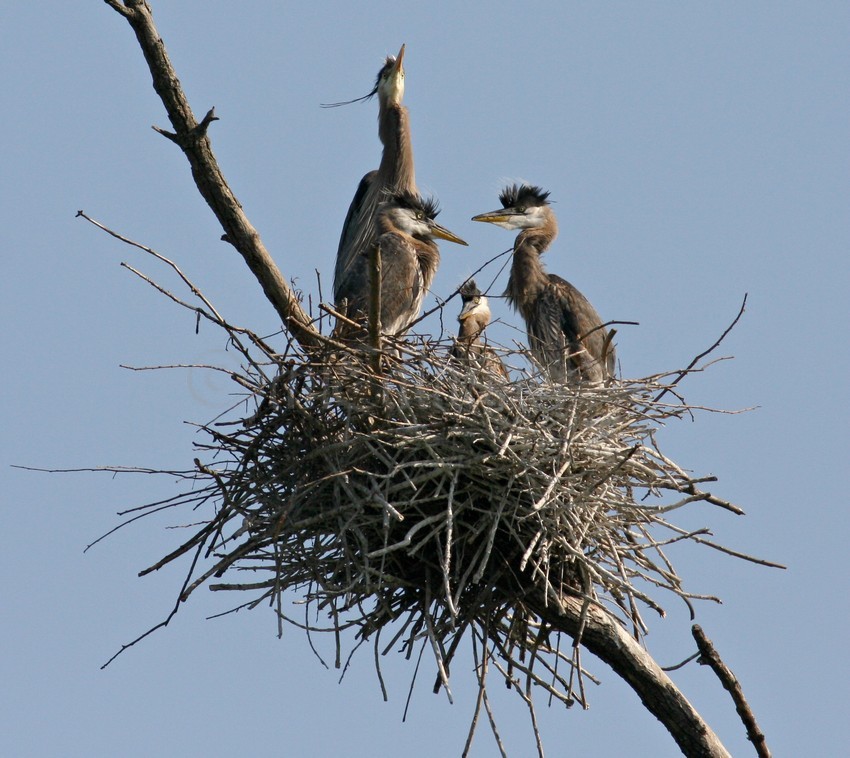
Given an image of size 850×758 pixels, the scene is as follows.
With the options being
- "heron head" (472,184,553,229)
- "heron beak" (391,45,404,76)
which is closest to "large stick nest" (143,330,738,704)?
"heron head" (472,184,553,229)

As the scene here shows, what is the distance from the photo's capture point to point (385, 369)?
4.05m

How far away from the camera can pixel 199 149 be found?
397 centimetres

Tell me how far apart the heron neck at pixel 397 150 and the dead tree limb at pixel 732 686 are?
4053 mm

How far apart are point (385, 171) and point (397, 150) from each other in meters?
0.16

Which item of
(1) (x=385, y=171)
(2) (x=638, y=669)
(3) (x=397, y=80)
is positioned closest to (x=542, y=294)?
(1) (x=385, y=171)

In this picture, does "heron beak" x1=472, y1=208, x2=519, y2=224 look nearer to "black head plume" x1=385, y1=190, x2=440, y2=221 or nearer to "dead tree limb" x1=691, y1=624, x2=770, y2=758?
"black head plume" x1=385, y1=190, x2=440, y2=221

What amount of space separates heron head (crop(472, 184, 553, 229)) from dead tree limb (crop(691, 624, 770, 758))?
349 centimetres

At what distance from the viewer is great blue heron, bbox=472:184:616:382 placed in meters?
5.74

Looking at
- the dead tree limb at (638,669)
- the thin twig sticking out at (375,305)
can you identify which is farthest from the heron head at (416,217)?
Answer: the dead tree limb at (638,669)

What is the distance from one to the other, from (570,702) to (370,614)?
65 centimetres

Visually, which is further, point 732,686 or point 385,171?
point 385,171

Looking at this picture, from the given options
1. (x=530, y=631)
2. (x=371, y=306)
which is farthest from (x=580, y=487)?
(x=371, y=306)

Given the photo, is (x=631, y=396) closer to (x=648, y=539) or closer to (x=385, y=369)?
(x=648, y=539)

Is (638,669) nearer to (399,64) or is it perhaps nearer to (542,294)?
(542,294)
